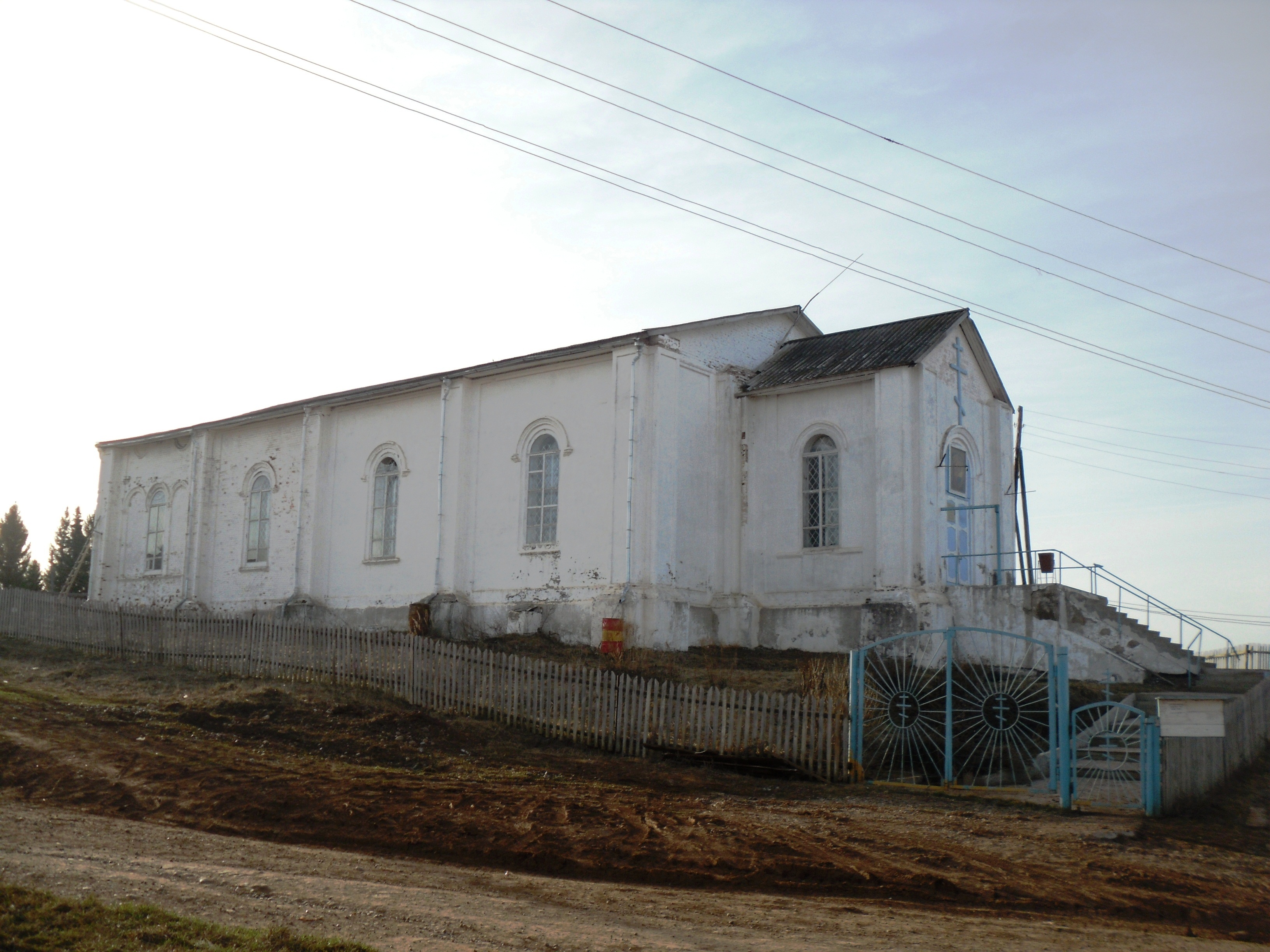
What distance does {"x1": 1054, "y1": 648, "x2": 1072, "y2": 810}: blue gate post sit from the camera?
11.6 meters

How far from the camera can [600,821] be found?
10.1 m

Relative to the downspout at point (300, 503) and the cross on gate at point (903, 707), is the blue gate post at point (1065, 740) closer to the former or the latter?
the cross on gate at point (903, 707)

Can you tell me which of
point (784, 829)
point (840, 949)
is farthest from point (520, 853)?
point (840, 949)

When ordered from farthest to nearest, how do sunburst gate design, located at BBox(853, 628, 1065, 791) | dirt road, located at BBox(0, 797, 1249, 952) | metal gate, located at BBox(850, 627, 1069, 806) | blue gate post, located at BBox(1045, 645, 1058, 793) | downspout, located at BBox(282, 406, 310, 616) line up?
1. downspout, located at BBox(282, 406, 310, 616)
2. sunburst gate design, located at BBox(853, 628, 1065, 791)
3. metal gate, located at BBox(850, 627, 1069, 806)
4. blue gate post, located at BBox(1045, 645, 1058, 793)
5. dirt road, located at BBox(0, 797, 1249, 952)

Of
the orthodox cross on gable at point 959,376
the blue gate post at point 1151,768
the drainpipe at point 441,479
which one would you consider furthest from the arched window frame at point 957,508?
the drainpipe at point 441,479

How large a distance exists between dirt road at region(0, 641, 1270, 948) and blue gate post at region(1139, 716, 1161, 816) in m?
0.26

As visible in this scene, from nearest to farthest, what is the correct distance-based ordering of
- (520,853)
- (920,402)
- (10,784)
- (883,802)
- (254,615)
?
1. (520,853)
2. (10,784)
3. (883,802)
4. (920,402)
5. (254,615)

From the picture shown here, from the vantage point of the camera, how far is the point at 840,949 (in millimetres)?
6539

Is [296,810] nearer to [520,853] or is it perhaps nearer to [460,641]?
[520,853]

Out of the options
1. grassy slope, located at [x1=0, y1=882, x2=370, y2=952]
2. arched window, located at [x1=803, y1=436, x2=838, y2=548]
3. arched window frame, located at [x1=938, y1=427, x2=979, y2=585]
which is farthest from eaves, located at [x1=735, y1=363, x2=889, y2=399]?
grassy slope, located at [x1=0, y1=882, x2=370, y2=952]

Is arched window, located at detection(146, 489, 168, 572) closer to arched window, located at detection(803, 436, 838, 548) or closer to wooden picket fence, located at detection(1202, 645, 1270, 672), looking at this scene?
arched window, located at detection(803, 436, 838, 548)

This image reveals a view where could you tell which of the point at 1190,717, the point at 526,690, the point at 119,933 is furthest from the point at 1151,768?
the point at 119,933

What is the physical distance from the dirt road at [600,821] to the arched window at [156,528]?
Answer: 16.7 meters

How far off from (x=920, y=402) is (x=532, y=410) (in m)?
8.11
